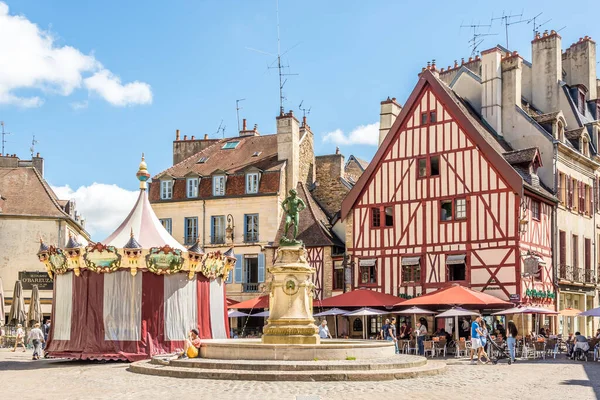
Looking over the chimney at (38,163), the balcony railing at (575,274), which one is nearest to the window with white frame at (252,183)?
the chimney at (38,163)

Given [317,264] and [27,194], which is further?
[27,194]

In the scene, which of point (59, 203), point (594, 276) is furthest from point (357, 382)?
point (59, 203)

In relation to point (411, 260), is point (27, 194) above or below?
above

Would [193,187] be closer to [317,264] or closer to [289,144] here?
[289,144]

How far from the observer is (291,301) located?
54.9 feet

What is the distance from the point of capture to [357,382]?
1316 centimetres

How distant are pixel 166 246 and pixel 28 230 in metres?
19.2

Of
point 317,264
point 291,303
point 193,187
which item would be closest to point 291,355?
point 291,303

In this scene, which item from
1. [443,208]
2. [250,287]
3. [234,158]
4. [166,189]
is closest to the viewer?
[443,208]

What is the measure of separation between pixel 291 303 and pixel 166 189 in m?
19.9

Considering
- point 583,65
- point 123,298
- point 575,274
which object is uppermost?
point 583,65

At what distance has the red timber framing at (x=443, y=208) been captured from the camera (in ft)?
87.6

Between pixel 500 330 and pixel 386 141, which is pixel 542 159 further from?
pixel 500 330

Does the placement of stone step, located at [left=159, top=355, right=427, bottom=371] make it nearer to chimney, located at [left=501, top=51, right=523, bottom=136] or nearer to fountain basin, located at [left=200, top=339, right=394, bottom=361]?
fountain basin, located at [left=200, top=339, right=394, bottom=361]
